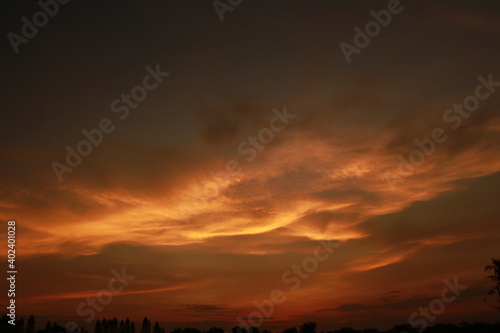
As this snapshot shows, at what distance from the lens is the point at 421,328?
114 metres

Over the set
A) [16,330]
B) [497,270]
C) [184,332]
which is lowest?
[184,332]

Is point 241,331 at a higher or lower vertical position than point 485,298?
lower

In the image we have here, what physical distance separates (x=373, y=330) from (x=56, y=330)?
411 ft

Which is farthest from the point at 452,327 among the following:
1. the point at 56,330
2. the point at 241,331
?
the point at 56,330

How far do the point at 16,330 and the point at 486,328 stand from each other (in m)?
136

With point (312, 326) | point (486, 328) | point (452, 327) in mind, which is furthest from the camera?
point (312, 326)

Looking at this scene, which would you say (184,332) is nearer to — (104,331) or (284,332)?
(104,331)

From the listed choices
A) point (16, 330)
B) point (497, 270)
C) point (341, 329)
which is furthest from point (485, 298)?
point (16, 330)

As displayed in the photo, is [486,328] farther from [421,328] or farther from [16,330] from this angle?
[16,330]

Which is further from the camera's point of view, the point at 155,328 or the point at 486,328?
the point at 155,328

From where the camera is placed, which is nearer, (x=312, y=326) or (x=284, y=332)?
(x=312, y=326)

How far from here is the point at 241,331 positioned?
176500mm

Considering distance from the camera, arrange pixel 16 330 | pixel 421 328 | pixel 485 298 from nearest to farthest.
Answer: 1. pixel 485 298
2. pixel 421 328
3. pixel 16 330

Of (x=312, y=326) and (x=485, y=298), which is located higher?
(x=485, y=298)
